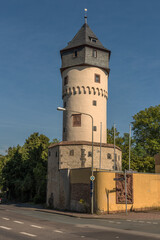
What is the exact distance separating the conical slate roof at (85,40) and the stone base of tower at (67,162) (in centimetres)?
1342

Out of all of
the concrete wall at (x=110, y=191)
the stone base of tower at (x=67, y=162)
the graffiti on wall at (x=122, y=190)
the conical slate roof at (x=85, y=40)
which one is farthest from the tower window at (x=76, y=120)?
the graffiti on wall at (x=122, y=190)

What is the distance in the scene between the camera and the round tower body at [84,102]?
35.5 m

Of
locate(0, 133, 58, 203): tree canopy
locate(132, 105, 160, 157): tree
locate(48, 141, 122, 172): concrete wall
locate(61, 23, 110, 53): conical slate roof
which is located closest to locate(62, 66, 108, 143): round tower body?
locate(48, 141, 122, 172): concrete wall

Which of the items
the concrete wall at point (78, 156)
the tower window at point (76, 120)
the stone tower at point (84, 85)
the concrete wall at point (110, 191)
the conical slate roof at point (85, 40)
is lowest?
the concrete wall at point (110, 191)

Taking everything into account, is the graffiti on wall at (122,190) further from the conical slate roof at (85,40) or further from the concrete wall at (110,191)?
the conical slate roof at (85,40)

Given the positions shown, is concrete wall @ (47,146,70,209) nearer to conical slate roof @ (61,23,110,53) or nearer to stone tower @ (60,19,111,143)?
stone tower @ (60,19,111,143)

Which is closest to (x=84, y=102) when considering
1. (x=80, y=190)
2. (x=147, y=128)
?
(x=80, y=190)

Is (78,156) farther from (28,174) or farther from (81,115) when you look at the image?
(28,174)

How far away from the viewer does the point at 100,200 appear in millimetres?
25125

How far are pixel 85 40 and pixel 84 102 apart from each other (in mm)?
8569

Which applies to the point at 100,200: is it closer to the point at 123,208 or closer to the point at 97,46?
the point at 123,208

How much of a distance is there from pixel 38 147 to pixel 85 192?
23.9m

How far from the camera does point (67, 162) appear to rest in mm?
32500

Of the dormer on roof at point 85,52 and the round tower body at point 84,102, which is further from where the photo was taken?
the dormer on roof at point 85,52
